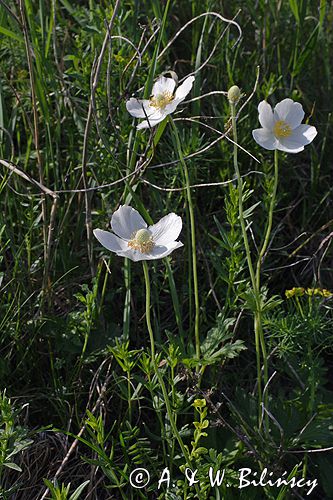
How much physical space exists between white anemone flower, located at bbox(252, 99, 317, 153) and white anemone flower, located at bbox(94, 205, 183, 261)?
0.25m

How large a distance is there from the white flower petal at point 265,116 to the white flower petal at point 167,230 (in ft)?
0.87

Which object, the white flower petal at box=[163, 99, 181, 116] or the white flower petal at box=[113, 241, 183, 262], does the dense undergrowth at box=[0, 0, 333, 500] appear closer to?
the white flower petal at box=[163, 99, 181, 116]

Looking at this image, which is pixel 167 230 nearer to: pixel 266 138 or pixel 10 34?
pixel 266 138

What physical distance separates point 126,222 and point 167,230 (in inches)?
3.2

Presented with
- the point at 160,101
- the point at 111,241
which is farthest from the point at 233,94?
the point at 111,241

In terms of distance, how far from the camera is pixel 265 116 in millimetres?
1537

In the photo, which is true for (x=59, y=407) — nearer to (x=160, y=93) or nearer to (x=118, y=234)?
(x=118, y=234)

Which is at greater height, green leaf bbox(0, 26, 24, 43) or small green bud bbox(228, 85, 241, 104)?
small green bud bbox(228, 85, 241, 104)

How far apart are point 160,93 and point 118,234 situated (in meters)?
0.37

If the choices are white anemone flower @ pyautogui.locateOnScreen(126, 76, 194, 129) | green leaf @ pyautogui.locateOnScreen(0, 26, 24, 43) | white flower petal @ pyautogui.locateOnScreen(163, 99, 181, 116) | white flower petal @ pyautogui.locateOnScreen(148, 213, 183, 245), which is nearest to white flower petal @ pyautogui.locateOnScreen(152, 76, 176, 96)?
white anemone flower @ pyautogui.locateOnScreen(126, 76, 194, 129)

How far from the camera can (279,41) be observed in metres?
2.31

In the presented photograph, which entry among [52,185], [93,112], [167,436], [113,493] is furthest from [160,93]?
[113,493]

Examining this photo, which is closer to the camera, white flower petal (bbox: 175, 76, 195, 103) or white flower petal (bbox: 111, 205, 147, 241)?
white flower petal (bbox: 111, 205, 147, 241)

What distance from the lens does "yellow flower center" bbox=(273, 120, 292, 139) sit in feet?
5.08
